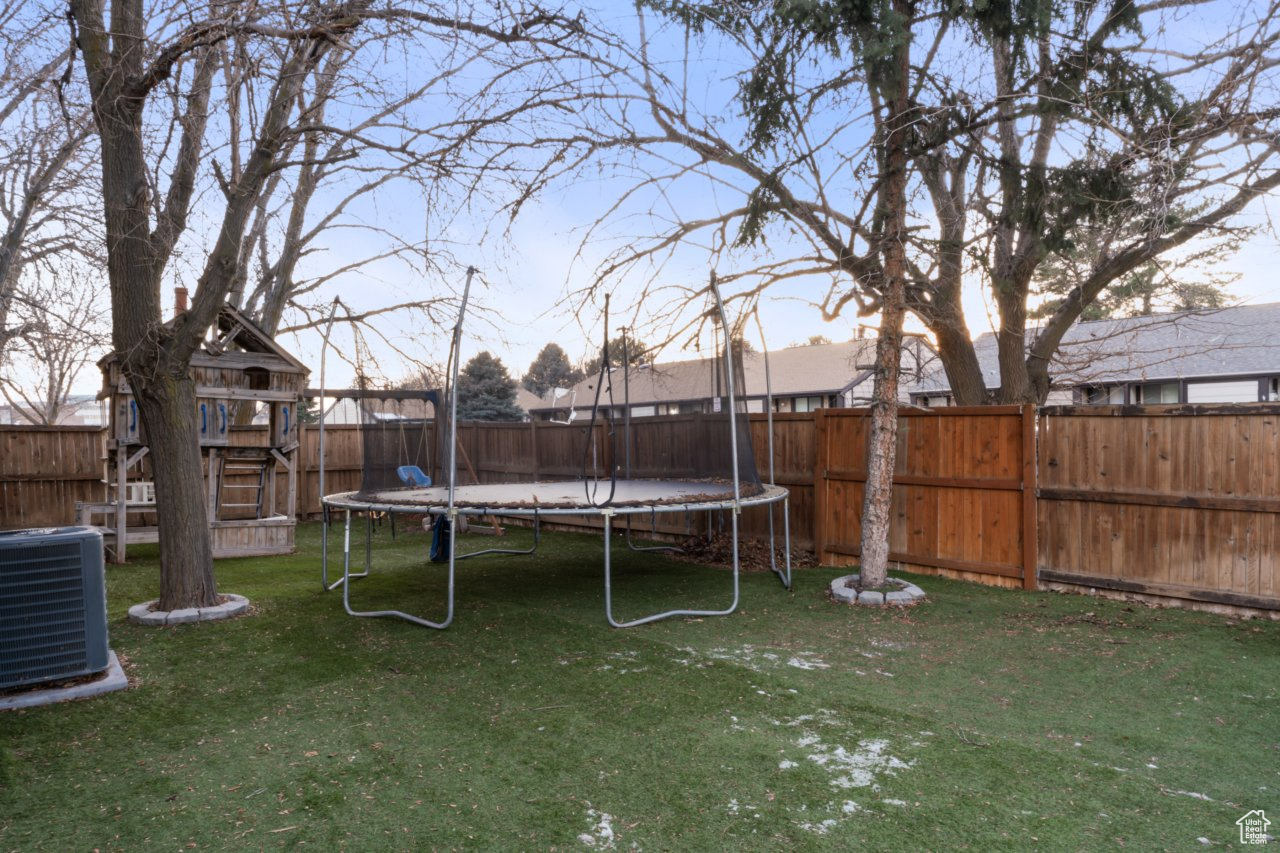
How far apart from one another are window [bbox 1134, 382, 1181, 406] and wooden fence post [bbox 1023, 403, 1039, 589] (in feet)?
45.7

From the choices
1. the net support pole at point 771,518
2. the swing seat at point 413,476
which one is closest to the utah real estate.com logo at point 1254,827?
the net support pole at point 771,518

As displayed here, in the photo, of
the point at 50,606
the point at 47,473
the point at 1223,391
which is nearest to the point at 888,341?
the point at 50,606

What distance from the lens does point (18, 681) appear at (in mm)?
3773

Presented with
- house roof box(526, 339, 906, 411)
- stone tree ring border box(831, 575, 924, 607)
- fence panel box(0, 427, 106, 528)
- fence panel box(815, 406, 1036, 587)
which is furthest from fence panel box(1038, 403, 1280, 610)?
house roof box(526, 339, 906, 411)

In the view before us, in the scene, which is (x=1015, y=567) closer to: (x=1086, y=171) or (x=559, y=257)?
(x=1086, y=171)

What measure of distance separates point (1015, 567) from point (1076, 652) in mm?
1784

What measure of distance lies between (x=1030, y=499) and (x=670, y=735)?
4016 millimetres

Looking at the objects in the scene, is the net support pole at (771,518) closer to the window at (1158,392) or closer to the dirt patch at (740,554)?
the dirt patch at (740,554)

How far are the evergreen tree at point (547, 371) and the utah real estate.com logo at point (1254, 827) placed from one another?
41.8 m

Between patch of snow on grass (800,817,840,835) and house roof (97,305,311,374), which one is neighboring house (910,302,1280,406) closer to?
house roof (97,305,311,374)

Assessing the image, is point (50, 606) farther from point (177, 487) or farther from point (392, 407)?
point (392, 407)

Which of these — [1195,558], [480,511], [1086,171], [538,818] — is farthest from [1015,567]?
[538,818]

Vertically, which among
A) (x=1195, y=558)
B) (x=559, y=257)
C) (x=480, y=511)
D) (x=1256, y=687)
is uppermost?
(x=559, y=257)

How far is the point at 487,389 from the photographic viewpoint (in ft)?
92.3
